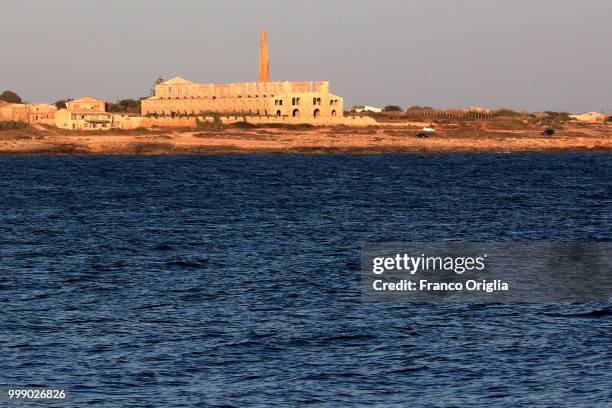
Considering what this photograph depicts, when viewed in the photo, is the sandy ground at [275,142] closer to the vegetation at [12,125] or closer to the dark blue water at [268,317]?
the vegetation at [12,125]

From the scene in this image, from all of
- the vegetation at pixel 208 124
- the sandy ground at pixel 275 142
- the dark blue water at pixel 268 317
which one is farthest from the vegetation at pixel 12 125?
the dark blue water at pixel 268 317

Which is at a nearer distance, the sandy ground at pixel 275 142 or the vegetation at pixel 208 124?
the sandy ground at pixel 275 142

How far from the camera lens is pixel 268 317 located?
3662 cm

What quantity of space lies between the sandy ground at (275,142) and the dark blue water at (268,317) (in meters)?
86.2

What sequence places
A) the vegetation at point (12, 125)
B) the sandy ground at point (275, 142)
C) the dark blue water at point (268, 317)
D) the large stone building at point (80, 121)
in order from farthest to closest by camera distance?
the large stone building at point (80, 121) < the vegetation at point (12, 125) < the sandy ground at point (275, 142) < the dark blue water at point (268, 317)

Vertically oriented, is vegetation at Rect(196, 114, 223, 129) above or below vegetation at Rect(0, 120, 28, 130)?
above

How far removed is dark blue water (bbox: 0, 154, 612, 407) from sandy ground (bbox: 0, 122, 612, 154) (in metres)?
86.2

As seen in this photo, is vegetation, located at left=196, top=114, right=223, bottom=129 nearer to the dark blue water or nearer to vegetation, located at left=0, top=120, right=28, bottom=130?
vegetation, located at left=0, top=120, right=28, bottom=130

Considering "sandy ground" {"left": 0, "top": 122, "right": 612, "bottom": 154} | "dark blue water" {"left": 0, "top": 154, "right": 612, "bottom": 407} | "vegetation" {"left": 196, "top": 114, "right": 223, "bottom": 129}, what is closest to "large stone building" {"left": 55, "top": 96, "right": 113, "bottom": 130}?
"sandy ground" {"left": 0, "top": 122, "right": 612, "bottom": 154}

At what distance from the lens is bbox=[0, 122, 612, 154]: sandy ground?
170 meters

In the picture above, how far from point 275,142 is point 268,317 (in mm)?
137246

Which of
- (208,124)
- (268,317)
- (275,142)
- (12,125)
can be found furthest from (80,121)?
(268,317)

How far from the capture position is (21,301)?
3925 cm

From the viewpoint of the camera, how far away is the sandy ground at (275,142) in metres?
170
